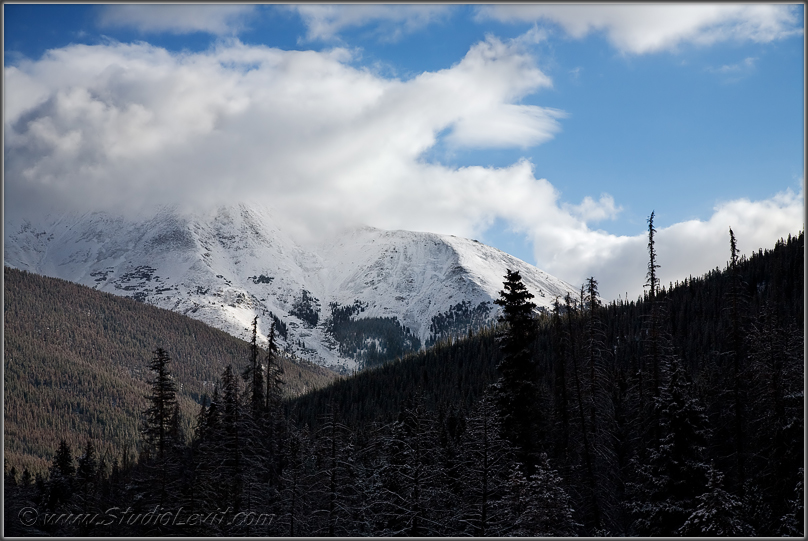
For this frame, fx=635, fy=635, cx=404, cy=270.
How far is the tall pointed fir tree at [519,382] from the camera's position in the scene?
34.8m

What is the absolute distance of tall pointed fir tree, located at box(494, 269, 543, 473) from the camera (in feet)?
114

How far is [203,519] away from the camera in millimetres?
39156

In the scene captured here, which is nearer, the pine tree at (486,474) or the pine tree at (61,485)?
the pine tree at (486,474)

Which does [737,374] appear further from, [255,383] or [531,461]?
[255,383]

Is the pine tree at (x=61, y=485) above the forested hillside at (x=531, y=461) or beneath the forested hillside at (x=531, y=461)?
beneath

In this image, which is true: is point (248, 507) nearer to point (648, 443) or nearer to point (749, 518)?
point (648, 443)

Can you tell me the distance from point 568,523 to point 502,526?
3832 millimetres

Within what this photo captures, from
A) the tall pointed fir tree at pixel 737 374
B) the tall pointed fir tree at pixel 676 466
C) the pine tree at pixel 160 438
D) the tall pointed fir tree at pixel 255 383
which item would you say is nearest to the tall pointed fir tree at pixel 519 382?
the tall pointed fir tree at pixel 676 466

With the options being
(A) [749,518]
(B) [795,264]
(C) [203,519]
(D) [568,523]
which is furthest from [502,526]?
(B) [795,264]

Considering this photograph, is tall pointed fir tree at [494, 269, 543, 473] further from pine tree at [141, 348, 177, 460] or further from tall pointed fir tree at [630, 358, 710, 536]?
pine tree at [141, 348, 177, 460]

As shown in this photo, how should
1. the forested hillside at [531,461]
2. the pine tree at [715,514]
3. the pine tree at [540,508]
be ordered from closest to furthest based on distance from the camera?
the pine tree at [715,514]
the pine tree at [540,508]
the forested hillside at [531,461]

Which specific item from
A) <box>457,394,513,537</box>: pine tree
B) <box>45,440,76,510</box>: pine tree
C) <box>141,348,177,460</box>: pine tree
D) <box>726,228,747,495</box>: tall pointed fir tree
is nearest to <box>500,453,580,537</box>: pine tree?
<box>457,394,513,537</box>: pine tree

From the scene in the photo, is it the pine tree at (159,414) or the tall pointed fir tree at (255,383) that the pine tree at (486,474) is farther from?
the pine tree at (159,414)

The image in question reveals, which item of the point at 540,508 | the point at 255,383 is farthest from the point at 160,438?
the point at 540,508
